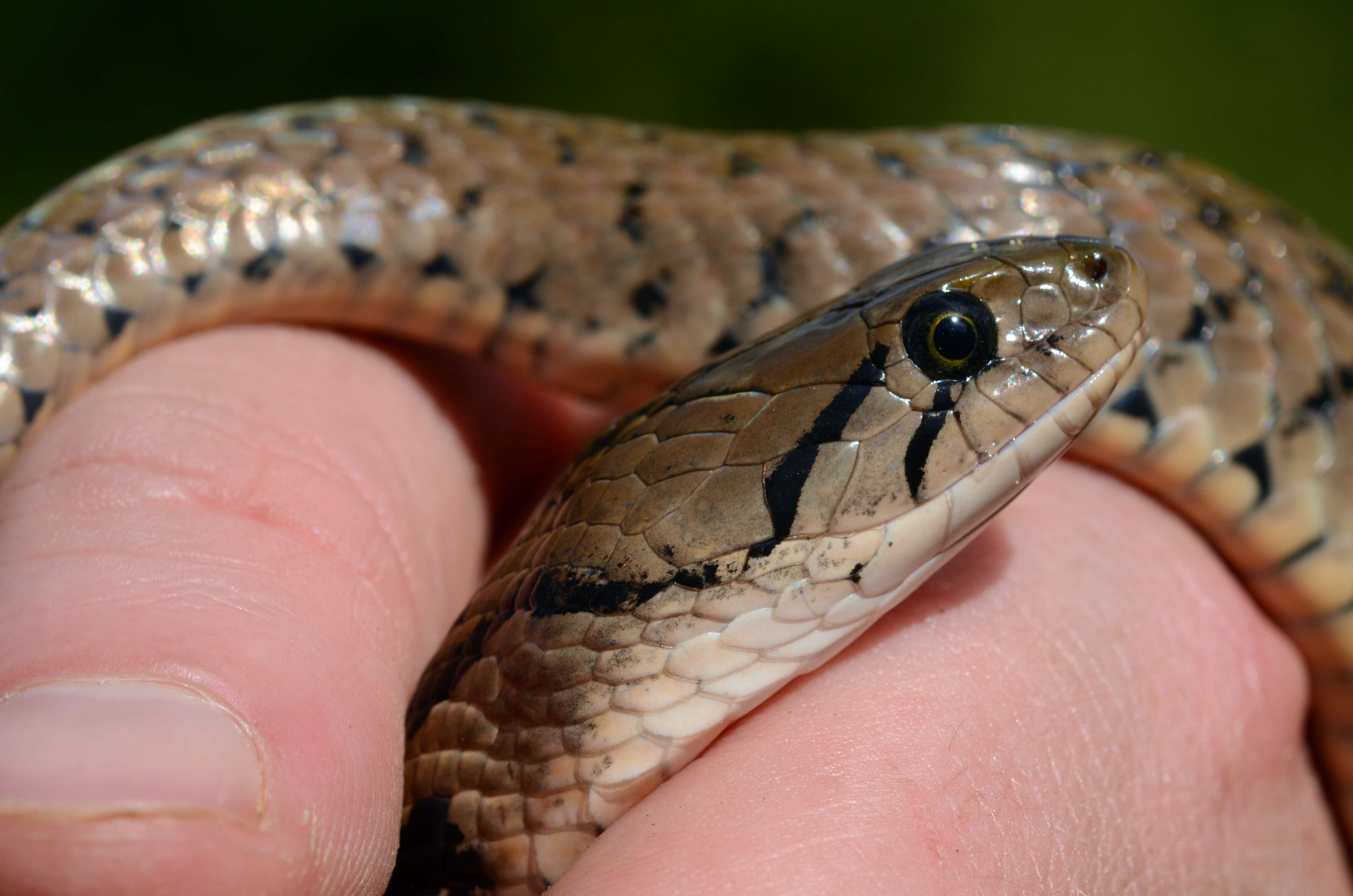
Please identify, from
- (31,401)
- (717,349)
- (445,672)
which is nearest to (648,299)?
(717,349)

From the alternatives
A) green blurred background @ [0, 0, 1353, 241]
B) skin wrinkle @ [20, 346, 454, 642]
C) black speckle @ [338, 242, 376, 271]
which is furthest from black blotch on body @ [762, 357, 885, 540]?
green blurred background @ [0, 0, 1353, 241]

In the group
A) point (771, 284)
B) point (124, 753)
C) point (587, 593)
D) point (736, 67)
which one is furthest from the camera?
point (736, 67)

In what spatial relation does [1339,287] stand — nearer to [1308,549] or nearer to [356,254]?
[1308,549]

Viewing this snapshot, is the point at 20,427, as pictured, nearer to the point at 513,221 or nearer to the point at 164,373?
the point at 164,373

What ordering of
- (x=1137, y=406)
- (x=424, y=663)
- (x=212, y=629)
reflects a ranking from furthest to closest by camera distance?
1. (x=1137, y=406)
2. (x=424, y=663)
3. (x=212, y=629)

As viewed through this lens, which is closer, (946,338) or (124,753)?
(124,753)

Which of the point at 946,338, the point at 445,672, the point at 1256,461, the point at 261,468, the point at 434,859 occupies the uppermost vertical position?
the point at 946,338

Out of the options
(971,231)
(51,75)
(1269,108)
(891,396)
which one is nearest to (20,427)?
(891,396)
